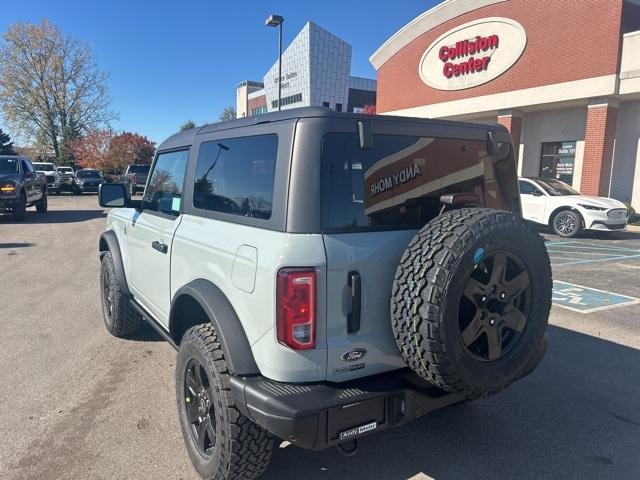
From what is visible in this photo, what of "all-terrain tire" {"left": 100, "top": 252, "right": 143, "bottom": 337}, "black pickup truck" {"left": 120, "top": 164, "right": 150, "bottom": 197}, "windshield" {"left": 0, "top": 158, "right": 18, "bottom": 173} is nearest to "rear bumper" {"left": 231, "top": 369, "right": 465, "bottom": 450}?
"all-terrain tire" {"left": 100, "top": 252, "right": 143, "bottom": 337}

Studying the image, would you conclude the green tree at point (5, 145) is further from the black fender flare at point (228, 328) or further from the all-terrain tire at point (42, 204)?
the black fender flare at point (228, 328)

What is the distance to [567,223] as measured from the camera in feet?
41.1

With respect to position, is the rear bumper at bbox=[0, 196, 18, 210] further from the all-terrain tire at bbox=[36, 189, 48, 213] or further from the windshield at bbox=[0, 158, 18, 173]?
the all-terrain tire at bbox=[36, 189, 48, 213]

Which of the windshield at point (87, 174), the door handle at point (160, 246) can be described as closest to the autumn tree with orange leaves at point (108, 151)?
the windshield at point (87, 174)

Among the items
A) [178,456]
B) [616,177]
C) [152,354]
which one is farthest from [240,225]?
[616,177]

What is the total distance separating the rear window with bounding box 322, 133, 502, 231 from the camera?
91.7 inches

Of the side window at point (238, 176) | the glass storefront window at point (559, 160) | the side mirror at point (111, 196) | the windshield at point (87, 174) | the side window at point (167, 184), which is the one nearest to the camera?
the side window at point (238, 176)

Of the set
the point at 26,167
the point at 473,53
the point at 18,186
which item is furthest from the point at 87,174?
the point at 473,53

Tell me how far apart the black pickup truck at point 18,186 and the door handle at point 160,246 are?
13104 millimetres

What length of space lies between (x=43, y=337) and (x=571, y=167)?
18.5 meters

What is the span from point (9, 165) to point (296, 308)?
16.3 m

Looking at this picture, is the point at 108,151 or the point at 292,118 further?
the point at 108,151

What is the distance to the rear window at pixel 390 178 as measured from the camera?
233 cm

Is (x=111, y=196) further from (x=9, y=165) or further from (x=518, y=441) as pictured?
(x=9, y=165)
